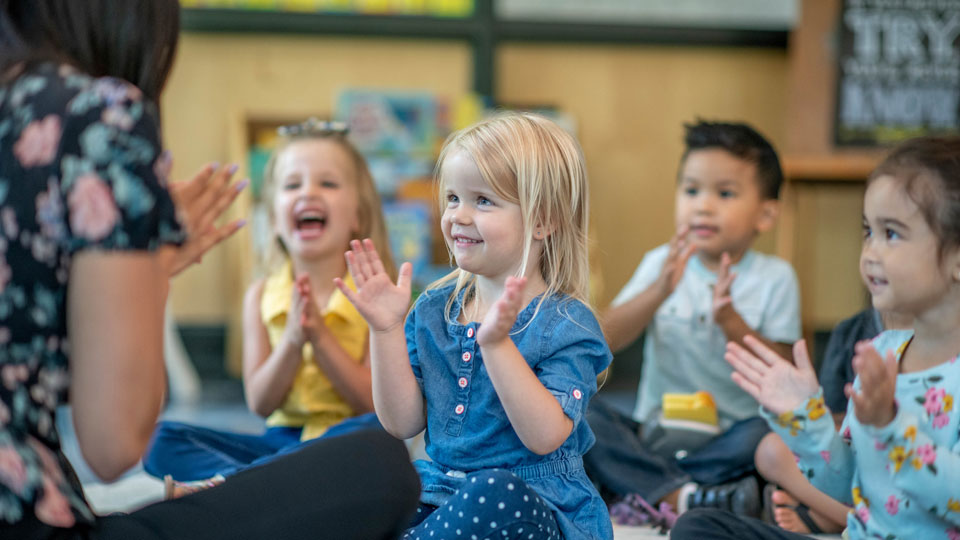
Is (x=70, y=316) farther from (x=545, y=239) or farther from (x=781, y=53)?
(x=781, y=53)

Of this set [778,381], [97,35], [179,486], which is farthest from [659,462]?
[97,35]

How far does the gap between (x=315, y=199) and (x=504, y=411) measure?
2.21 feet

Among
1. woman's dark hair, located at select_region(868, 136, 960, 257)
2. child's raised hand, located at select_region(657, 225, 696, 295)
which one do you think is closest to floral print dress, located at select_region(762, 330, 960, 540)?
woman's dark hair, located at select_region(868, 136, 960, 257)

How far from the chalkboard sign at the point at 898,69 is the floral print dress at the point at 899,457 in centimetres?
204

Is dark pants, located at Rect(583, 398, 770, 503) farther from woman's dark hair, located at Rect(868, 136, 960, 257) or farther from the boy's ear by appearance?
woman's dark hair, located at Rect(868, 136, 960, 257)

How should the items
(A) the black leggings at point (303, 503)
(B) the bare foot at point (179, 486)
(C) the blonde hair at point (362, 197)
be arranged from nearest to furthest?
→ (A) the black leggings at point (303, 503) → (B) the bare foot at point (179, 486) → (C) the blonde hair at point (362, 197)

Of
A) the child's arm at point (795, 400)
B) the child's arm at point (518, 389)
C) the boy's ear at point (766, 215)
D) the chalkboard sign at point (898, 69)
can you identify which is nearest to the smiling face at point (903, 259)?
the child's arm at point (795, 400)

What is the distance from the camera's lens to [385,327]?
118cm

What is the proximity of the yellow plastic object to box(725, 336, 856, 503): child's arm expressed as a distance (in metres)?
0.51

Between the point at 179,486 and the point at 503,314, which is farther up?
the point at 503,314

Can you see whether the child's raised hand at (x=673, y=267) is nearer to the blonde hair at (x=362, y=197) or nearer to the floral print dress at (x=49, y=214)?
the blonde hair at (x=362, y=197)

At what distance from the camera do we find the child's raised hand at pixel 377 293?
1.17m

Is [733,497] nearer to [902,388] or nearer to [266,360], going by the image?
[902,388]

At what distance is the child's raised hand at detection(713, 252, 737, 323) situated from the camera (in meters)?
1.71
